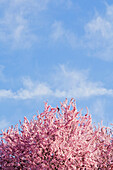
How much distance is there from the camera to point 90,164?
15734 millimetres

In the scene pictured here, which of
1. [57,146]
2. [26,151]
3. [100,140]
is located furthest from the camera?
[100,140]

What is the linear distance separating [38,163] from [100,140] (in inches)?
215

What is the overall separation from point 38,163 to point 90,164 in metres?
3.15

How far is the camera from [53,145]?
46.0 ft

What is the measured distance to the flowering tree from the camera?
557 inches

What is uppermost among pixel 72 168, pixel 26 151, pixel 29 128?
pixel 29 128

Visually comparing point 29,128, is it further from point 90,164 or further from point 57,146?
point 90,164

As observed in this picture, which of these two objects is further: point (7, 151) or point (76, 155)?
point (7, 151)

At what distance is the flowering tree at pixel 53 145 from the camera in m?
14.1

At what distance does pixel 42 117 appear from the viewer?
52.5ft

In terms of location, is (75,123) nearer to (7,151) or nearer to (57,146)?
(57,146)

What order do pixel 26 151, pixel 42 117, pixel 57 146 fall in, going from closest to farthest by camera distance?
pixel 57 146
pixel 26 151
pixel 42 117

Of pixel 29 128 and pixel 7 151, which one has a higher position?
pixel 29 128

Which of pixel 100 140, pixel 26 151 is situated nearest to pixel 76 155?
pixel 26 151
